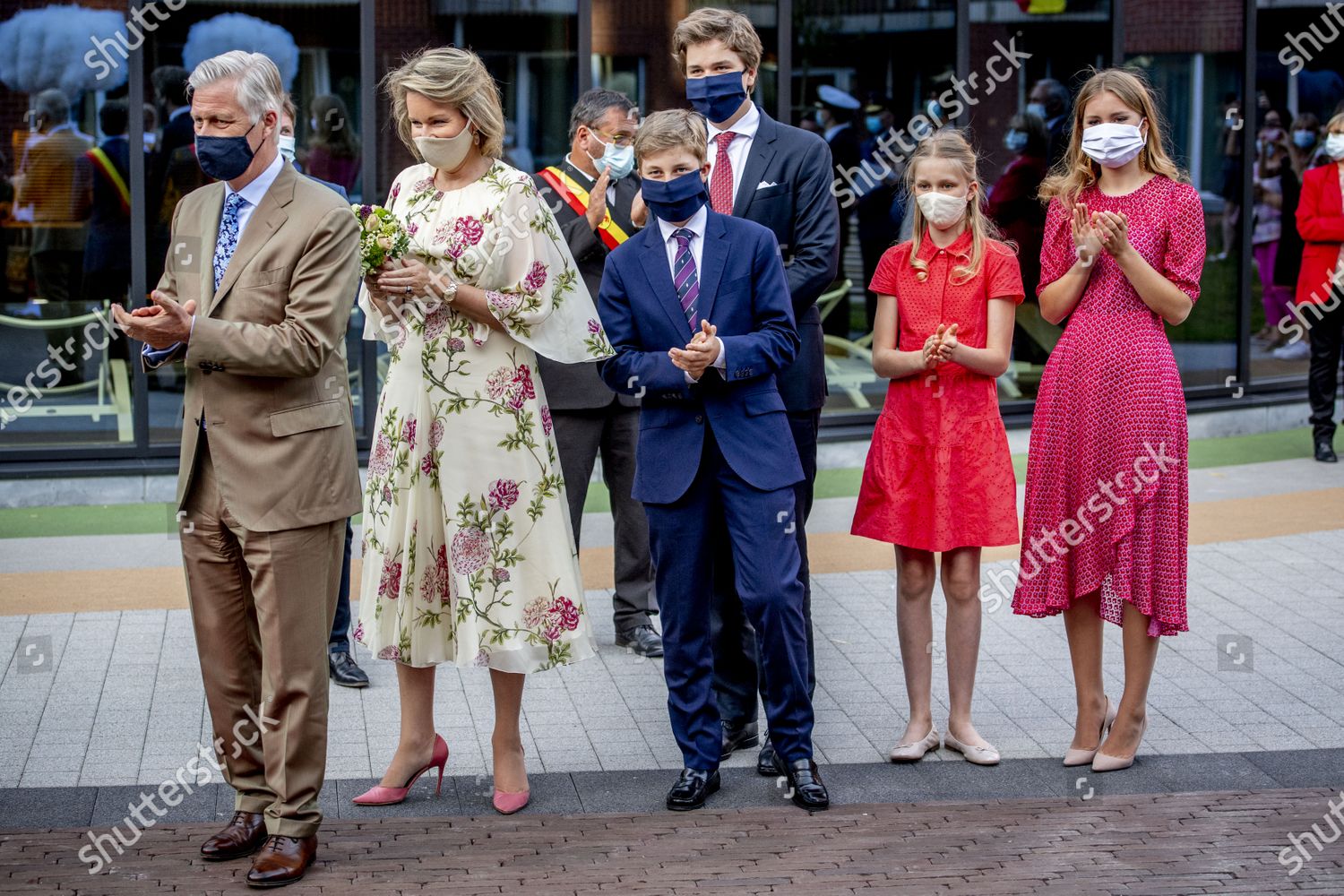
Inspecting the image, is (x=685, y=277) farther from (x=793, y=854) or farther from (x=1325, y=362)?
(x=1325, y=362)

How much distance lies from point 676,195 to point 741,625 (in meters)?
1.47

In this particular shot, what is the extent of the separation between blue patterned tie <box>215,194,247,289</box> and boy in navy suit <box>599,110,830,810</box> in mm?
1122

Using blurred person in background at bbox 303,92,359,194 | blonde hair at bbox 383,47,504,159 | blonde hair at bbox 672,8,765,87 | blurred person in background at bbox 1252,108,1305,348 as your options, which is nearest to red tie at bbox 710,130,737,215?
blonde hair at bbox 672,8,765,87

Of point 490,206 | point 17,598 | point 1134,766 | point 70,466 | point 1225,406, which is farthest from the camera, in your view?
point 1225,406

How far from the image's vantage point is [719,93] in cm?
540

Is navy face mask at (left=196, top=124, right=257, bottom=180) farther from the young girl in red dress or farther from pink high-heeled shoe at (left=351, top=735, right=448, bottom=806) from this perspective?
the young girl in red dress

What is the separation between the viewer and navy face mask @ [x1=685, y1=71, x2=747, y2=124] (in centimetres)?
539

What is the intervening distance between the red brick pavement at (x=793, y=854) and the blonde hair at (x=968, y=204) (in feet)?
5.52

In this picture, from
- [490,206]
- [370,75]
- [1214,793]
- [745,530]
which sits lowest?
[1214,793]

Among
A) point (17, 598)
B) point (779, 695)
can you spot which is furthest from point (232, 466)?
point (17, 598)

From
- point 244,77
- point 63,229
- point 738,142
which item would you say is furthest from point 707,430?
point 63,229

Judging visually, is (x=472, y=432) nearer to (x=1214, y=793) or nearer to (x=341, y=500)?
(x=341, y=500)

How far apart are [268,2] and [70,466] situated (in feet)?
9.58

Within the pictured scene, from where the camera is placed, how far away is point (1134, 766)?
5398mm
